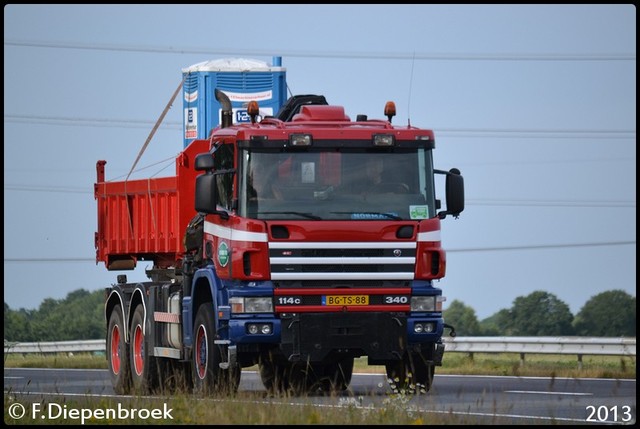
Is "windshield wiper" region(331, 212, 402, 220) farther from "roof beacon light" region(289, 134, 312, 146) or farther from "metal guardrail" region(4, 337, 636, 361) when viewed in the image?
"metal guardrail" region(4, 337, 636, 361)

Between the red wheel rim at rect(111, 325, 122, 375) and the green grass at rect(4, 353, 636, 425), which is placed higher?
the red wheel rim at rect(111, 325, 122, 375)

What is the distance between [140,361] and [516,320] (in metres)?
39.8

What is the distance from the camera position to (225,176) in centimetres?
2011

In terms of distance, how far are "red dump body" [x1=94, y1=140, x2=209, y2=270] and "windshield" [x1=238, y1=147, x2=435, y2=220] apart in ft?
9.41

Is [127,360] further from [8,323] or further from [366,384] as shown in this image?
[8,323]

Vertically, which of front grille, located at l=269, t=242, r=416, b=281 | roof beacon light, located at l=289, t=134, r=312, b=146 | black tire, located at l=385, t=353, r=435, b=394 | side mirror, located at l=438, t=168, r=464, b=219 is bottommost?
black tire, located at l=385, t=353, r=435, b=394

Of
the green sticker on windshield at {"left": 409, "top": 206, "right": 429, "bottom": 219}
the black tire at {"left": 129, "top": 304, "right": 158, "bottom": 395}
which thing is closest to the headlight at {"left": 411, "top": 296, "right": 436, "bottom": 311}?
the green sticker on windshield at {"left": 409, "top": 206, "right": 429, "bottom": 219}

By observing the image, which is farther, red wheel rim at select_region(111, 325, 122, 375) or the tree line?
the tree line

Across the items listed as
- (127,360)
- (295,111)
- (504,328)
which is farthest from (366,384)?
(504,328)

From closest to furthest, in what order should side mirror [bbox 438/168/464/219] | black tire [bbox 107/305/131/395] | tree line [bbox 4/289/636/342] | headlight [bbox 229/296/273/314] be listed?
headlight [bbox 229/296/273/314]
side mirror [bbox 438/168/464/219]
black tire [bbox 107/305/131/395]
tree line [bbox 4/289/636/342]

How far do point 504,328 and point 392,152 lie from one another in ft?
148

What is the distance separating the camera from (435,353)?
20359 mm

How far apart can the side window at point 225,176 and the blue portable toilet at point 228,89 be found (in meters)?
3.51

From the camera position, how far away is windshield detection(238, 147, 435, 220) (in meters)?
19.5
